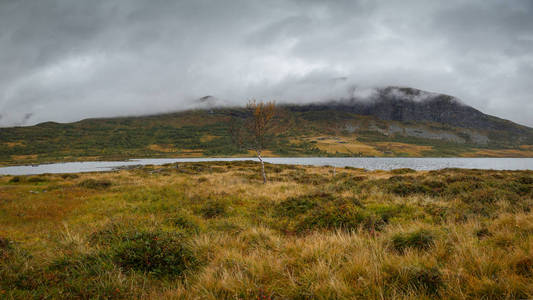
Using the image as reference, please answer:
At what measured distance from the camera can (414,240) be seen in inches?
191

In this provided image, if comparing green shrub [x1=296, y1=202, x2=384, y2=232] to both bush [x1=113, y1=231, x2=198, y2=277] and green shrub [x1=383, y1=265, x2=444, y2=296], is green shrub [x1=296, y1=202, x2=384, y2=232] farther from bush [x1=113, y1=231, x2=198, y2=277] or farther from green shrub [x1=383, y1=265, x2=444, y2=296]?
bush [x1=113, y1=231, x2=198, y2=277]

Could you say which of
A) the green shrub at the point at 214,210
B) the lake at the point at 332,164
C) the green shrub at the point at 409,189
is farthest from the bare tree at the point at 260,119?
the lake at the point at 332,164

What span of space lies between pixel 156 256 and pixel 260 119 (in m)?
18.3

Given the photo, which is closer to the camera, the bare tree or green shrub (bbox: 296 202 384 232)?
green shrub (bbox: 296 202 384 232)

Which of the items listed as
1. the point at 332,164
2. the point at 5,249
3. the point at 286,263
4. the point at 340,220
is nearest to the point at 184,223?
the point at 5,249

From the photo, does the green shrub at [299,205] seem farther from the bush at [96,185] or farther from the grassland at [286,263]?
the bush at [96,185]

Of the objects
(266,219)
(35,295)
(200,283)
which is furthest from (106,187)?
(200,283)

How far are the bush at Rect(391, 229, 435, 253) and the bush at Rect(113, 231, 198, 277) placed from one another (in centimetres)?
409

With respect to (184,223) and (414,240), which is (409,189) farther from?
(184,223)

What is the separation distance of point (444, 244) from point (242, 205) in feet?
27.2

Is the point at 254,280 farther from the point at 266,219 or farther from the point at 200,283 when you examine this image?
the point at 266,219

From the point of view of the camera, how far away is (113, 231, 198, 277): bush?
425cm

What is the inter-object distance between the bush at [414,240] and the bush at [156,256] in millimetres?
4087

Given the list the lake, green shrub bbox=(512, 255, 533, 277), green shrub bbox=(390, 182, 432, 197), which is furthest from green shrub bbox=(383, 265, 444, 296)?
the lake
